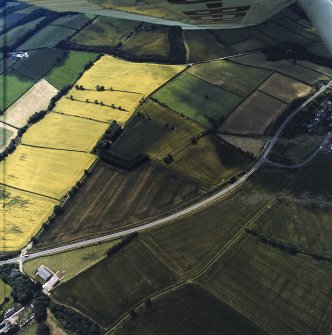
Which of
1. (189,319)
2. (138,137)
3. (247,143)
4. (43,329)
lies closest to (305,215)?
(247,143)

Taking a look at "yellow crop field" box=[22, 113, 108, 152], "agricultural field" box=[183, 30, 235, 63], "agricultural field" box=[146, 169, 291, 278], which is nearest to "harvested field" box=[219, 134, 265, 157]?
"agricultural field" box=[146, 169, 291, 278]

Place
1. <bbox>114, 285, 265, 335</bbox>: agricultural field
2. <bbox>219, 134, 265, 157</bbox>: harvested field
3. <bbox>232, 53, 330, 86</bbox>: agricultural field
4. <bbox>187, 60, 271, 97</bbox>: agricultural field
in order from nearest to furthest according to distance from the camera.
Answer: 1. <bbox>114, 285, 265, 335</bbox>: agricultural field
2. <bbox>219, 134, 265, 157</bbox>: harvested field
3. <bbox>187, 60, 271, 97</bbox>: agricultural field
4. <bbox>232, 53, 330, 86</bbox>: agricultural field

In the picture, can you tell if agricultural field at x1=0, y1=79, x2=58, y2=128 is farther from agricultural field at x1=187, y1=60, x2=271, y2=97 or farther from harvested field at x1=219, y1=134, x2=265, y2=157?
harvested field at x1=219, y1=134, x2=265, y2=157

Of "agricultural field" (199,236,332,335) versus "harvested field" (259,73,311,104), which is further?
"harvested field" (259,73,311,104)

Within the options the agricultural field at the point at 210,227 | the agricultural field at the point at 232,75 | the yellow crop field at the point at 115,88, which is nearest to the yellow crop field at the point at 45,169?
the yellow crop field at the point at 115,88

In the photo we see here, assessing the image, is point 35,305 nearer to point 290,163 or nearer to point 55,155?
point 55,155

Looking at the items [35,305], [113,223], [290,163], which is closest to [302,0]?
[290,163]
